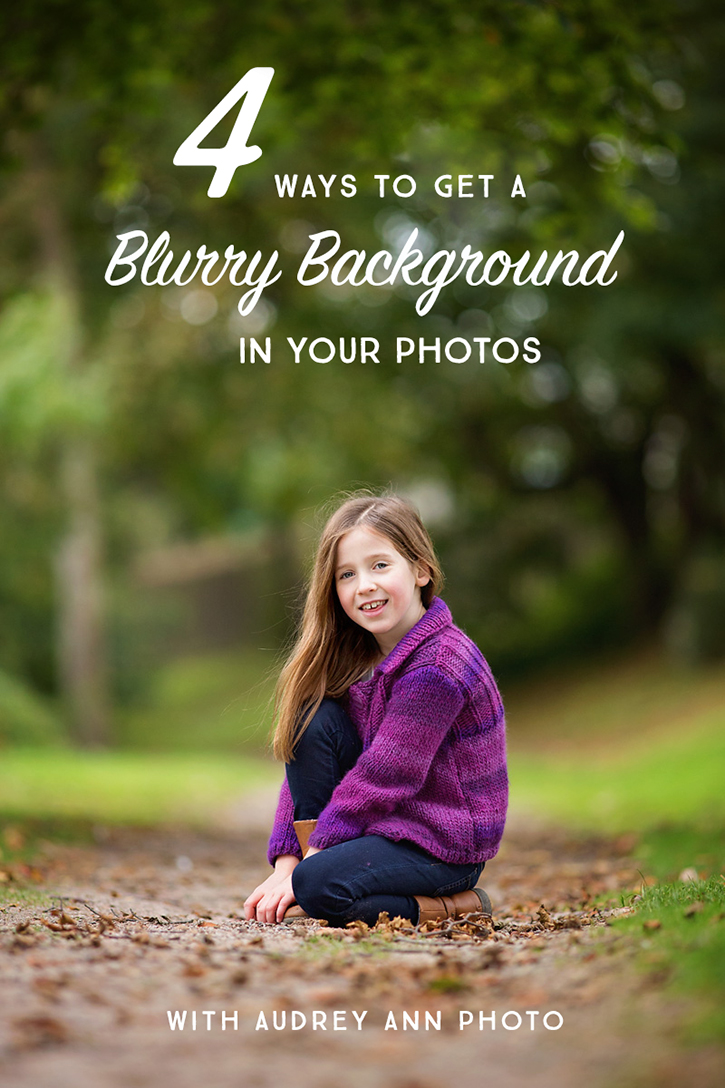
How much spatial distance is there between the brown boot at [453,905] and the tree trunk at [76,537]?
12.4m

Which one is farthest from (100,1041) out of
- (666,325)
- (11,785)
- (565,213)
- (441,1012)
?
(666,325)

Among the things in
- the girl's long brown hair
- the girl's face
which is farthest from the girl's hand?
the girl's face

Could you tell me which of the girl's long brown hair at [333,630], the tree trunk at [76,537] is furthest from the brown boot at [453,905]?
the tree trunk at [76,537]

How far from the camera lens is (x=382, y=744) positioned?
3648mm

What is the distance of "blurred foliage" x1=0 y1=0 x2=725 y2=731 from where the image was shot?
6.85 metres

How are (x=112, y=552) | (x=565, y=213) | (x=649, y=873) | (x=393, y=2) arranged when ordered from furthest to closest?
(x=112, y=552) < (x=565, y=213) < (x=393, y=2) < (x=649, y=873)

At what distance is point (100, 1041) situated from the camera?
7.72 feet

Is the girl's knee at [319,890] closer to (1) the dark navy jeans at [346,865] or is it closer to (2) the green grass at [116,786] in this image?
(1) the dark navy jeans at [346,865]

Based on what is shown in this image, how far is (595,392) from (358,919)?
19763 mm

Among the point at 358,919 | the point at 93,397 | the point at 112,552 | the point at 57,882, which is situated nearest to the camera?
the point at 358,919

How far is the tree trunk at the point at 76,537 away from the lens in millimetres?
15927

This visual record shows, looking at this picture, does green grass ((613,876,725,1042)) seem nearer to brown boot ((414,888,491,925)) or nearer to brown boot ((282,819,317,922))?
brown boot ((414,888,491,925))

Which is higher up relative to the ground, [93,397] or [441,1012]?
[93,397]

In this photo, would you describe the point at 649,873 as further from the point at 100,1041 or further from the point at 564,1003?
the point at 100,1041
